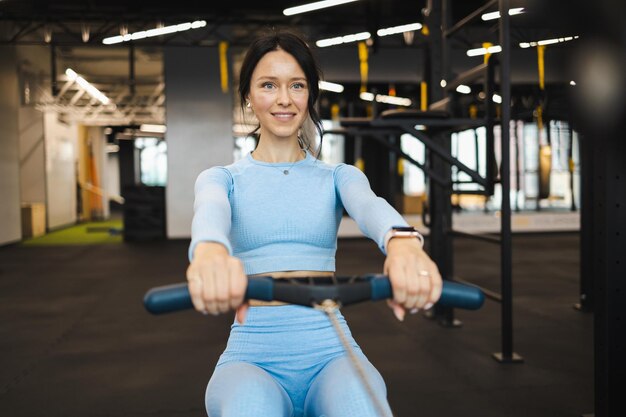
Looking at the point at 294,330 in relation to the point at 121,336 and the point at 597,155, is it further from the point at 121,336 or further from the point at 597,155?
the point at 121,336

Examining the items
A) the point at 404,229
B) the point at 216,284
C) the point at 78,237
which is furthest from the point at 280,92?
the point at 78,237

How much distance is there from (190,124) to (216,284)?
8.31 meters

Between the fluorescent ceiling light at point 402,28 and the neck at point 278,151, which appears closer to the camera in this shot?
the neck at point 278,151

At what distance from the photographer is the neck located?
1.17 metres

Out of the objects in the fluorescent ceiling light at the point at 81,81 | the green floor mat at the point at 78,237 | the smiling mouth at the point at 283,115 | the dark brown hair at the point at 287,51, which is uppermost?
the fluorescent ceiling light at the point at 81,81

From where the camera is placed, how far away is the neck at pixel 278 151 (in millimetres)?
1166

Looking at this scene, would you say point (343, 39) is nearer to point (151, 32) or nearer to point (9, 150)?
point (151, 32)

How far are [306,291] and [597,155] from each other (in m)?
1.42

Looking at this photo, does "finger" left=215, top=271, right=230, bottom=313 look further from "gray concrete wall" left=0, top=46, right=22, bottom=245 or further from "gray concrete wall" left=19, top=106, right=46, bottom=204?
"gray concrete wall" left=19, top=106, right=46, bottom=204

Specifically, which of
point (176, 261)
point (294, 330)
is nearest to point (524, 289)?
point (176, 261)

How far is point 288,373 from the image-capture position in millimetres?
959

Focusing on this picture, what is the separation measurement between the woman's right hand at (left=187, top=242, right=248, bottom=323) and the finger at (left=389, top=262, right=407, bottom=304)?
21 cm

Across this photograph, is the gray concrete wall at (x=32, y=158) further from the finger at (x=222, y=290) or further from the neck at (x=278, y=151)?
the finger at (x=222, y=290)

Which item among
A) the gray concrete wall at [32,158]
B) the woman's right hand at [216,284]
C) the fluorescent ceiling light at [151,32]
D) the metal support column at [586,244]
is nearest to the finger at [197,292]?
the woman's right hand at [216,284]
